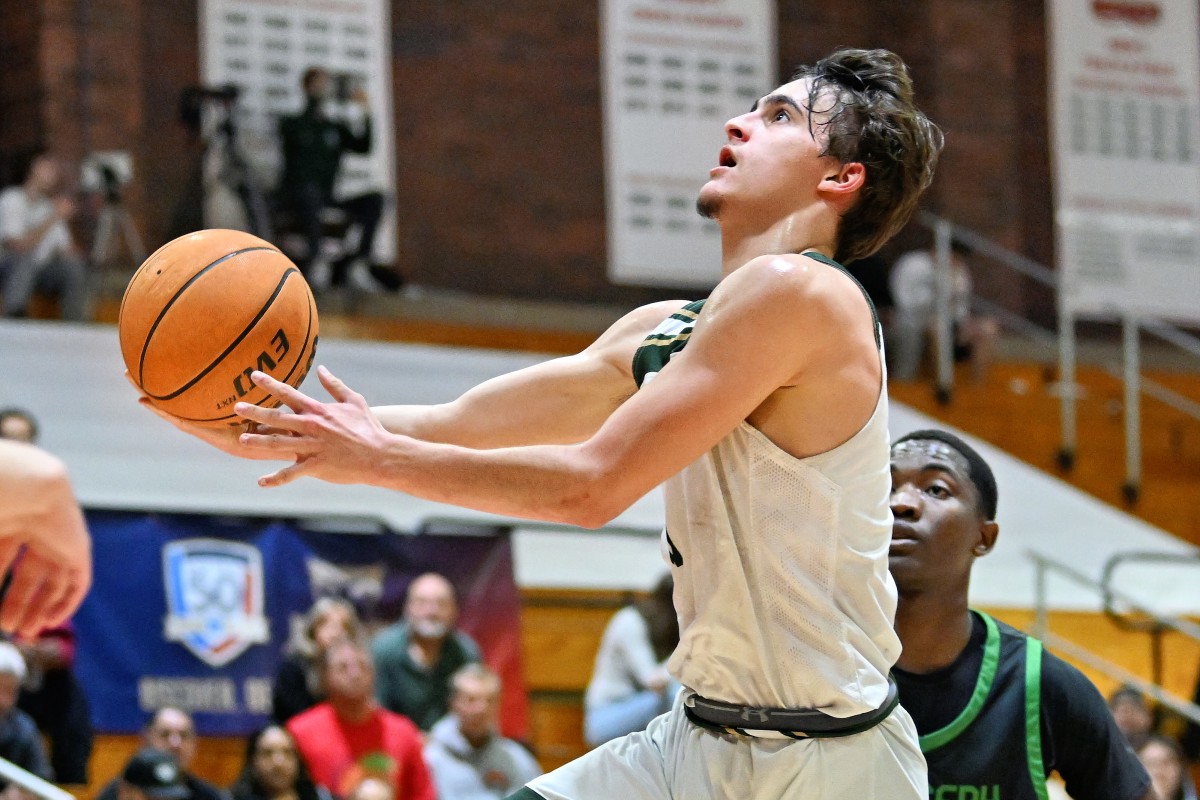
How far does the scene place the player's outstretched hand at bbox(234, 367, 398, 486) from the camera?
8.86ft

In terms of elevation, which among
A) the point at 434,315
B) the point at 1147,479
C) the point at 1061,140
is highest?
the point at 1061,140

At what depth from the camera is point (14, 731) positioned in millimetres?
6590

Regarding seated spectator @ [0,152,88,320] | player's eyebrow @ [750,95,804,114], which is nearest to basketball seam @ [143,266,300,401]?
player's eyebrow @ [750,95,804,114]

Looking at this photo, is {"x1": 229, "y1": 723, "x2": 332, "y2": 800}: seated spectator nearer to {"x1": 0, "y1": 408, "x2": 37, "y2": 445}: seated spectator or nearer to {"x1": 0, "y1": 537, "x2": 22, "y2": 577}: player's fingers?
{"x1": 0, "y1": 408, "x2": 37, "y2": 445}: seated spectator

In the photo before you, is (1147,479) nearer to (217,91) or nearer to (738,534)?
(217,91)

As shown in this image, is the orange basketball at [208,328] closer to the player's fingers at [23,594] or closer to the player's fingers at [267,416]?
the player's fingers at [267,416]

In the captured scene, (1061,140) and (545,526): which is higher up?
(1061,140)

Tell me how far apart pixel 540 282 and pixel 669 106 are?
170 centimetres

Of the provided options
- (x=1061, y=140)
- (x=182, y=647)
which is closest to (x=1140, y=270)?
(x=1061, y=140)

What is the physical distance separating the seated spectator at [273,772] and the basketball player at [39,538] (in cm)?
336

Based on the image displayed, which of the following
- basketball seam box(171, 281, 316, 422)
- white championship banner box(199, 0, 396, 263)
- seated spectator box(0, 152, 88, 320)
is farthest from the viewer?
white championship banner box(199, 0, 396, 263)

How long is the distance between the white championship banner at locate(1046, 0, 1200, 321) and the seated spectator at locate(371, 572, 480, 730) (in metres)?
8.18

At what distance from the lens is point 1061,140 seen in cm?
1455

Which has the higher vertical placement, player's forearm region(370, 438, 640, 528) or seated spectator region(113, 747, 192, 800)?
player's forearm region(370, 438, 640, 528)
